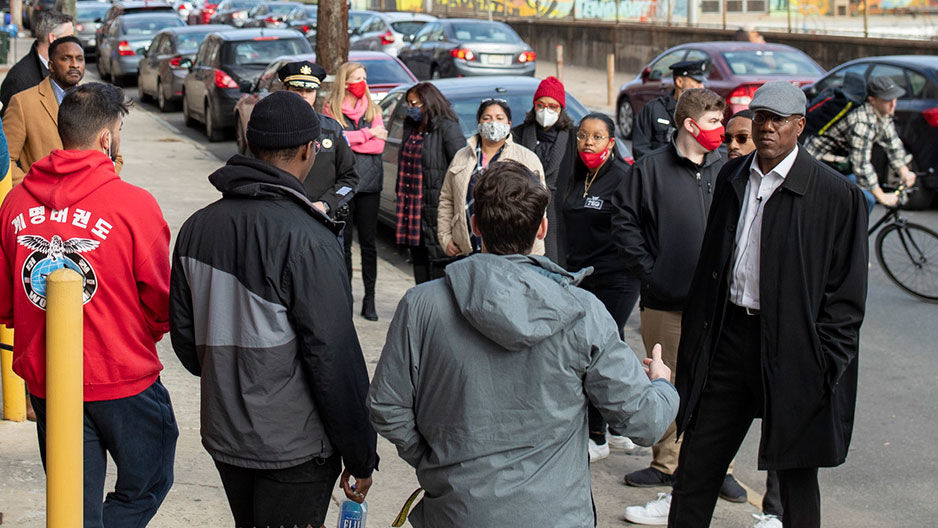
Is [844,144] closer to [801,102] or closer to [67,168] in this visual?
[801,102]

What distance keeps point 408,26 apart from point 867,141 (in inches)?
894

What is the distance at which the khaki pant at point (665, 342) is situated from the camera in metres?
5.52

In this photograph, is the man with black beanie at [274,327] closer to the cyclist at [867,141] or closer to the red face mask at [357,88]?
the red face mask at [357,88]

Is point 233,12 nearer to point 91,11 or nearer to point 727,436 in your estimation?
point 91,11

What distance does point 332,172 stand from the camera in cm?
748

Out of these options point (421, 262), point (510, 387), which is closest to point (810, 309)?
point (510, 387)

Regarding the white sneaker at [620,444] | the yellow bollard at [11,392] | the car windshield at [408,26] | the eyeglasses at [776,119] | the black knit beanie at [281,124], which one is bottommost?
the white sneaker at [620,444]

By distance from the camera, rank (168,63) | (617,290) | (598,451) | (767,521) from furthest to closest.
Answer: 1. (168,63)
2. (617,290)
3. (598,451)
4. (767,521)

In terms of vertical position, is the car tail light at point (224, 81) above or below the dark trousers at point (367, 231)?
above

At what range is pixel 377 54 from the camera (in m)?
17.1

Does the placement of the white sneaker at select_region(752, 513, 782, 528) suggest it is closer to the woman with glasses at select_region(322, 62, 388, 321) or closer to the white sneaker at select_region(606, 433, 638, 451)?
the white sneaker at select_region(606, 433, 638, 451)

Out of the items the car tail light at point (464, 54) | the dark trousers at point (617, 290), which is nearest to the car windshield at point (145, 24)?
the car tail light at point (464, 54)

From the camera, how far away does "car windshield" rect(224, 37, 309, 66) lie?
19.4m

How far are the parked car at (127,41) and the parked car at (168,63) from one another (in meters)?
1.31
